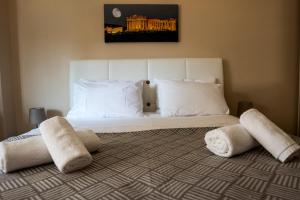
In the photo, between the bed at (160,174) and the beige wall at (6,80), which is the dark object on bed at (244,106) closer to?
the bed at (160,174)

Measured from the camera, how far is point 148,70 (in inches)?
116

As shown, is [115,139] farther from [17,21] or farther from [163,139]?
[17,21]

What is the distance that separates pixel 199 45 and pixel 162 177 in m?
2.28

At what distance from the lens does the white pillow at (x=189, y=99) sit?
2504 mm

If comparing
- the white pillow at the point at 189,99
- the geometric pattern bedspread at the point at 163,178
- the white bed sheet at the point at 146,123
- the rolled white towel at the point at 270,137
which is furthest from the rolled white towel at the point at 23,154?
the white pillow at the point at 189,99

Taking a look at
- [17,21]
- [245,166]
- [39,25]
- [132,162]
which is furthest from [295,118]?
[17,21]

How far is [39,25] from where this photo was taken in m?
2.91

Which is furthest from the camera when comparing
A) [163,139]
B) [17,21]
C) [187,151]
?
[17,21]

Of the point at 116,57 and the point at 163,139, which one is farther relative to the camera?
the point at 116,57

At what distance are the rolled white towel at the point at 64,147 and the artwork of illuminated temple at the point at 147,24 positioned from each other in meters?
1.88

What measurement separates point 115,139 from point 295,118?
262 centimetres

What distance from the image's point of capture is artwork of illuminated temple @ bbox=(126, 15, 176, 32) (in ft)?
9.62

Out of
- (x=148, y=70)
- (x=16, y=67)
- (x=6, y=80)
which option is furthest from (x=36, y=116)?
(x=148, y=70)

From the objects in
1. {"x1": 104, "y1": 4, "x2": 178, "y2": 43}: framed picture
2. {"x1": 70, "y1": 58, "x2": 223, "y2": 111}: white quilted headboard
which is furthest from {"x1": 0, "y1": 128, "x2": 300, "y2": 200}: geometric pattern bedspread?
{"x1": 104, "y1": 4, "x2": 178, "y2": 43}: framed picture
